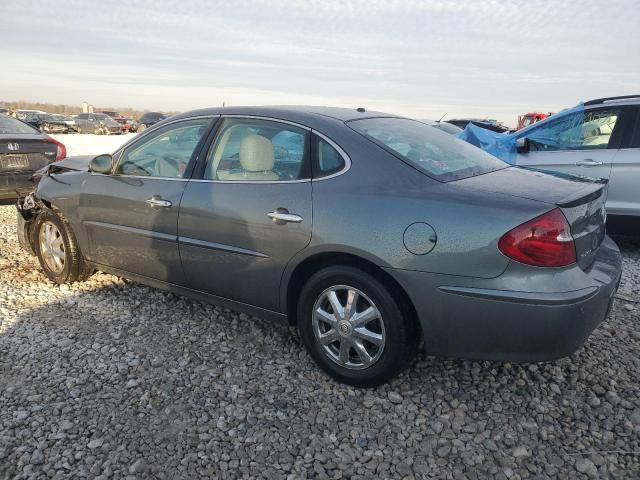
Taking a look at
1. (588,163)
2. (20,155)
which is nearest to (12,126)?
(20,155)

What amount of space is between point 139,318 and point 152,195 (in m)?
0.95

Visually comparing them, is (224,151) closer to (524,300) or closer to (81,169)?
(81,169)

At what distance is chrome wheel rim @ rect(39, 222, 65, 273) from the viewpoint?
4258 mm

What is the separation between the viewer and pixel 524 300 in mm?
2238

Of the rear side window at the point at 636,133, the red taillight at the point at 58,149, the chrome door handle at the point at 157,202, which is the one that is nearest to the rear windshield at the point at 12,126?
the red taillight at the point at 58,149

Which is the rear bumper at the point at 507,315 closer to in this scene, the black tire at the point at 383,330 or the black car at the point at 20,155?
the black tire at the point at 383,330

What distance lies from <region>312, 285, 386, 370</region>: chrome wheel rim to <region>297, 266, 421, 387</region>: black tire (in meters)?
0.02

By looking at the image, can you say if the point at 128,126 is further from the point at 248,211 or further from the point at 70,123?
the point at 248,211

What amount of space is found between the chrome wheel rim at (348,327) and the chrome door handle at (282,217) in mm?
435

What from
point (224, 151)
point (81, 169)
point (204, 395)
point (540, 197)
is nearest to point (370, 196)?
point (540, 197)

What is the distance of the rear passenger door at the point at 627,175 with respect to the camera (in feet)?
16.7

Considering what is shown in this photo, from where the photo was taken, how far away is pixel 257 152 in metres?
3.08

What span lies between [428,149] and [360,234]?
82cm

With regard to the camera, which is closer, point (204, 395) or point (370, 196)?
point (370, 196)
